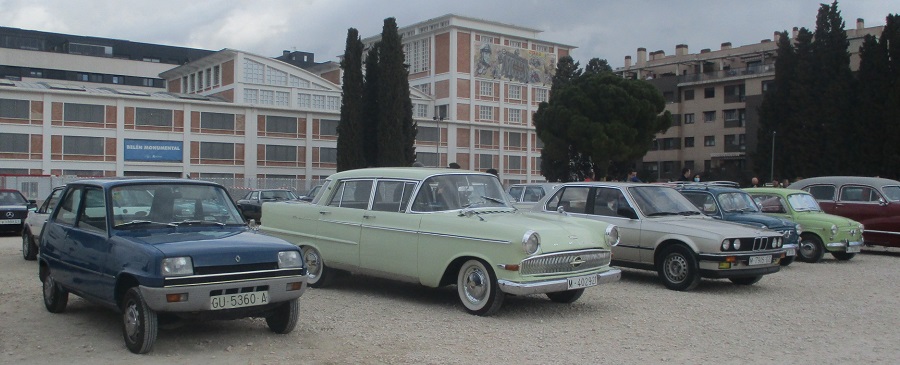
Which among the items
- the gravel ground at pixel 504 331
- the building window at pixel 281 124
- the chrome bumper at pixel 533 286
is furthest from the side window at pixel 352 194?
the building window at pixel 281 124

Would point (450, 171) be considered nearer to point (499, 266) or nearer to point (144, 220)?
point (499, 266)

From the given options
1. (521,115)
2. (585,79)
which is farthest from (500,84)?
(585,79)

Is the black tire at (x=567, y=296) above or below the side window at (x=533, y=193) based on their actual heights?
below

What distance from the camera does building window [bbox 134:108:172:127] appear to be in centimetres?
5834

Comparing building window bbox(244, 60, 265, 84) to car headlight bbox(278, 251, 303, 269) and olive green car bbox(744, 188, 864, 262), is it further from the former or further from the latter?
car headlight bbox(278, 251, 303, 269)

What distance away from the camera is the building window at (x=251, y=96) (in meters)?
65.4

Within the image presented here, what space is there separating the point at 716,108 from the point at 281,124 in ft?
135

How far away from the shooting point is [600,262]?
377 inches

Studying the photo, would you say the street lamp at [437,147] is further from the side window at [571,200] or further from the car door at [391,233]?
the car door at [391,233]

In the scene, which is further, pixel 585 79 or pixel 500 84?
pixel 500 84

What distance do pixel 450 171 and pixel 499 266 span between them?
1.90 m

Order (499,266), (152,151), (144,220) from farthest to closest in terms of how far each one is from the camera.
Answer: (152,151) < (499,266) < (144,220)

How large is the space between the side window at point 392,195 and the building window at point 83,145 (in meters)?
52.4

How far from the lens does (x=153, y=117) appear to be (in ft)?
193
